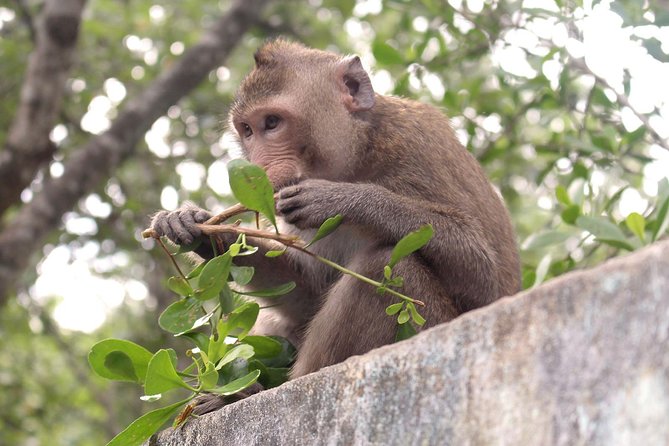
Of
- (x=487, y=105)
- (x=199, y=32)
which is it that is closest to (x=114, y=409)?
(x=199, y=32)

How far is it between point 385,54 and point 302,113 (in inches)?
35.1

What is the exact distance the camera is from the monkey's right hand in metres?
3.38

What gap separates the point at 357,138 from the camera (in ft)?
12.8

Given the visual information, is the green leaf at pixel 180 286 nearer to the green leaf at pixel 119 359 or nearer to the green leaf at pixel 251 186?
the green leaf at pixel 119 359

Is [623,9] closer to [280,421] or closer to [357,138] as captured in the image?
[357,138]

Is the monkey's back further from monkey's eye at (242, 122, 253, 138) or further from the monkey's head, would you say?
monkey's eye at (242, 122, 253, 138)

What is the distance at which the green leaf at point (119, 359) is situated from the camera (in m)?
2.72

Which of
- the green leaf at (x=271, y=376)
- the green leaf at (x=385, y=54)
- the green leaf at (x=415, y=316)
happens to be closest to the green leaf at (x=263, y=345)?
the green leaf at (x=271, y=376)

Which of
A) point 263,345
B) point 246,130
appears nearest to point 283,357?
point 263,345

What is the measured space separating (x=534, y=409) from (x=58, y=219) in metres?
5.88

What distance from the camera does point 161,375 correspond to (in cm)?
257

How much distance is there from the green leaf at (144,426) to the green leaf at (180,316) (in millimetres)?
255

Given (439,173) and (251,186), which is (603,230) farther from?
(251,186)

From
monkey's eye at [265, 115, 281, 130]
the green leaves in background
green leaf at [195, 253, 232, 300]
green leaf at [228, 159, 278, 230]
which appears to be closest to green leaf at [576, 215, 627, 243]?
the green leaves in background
